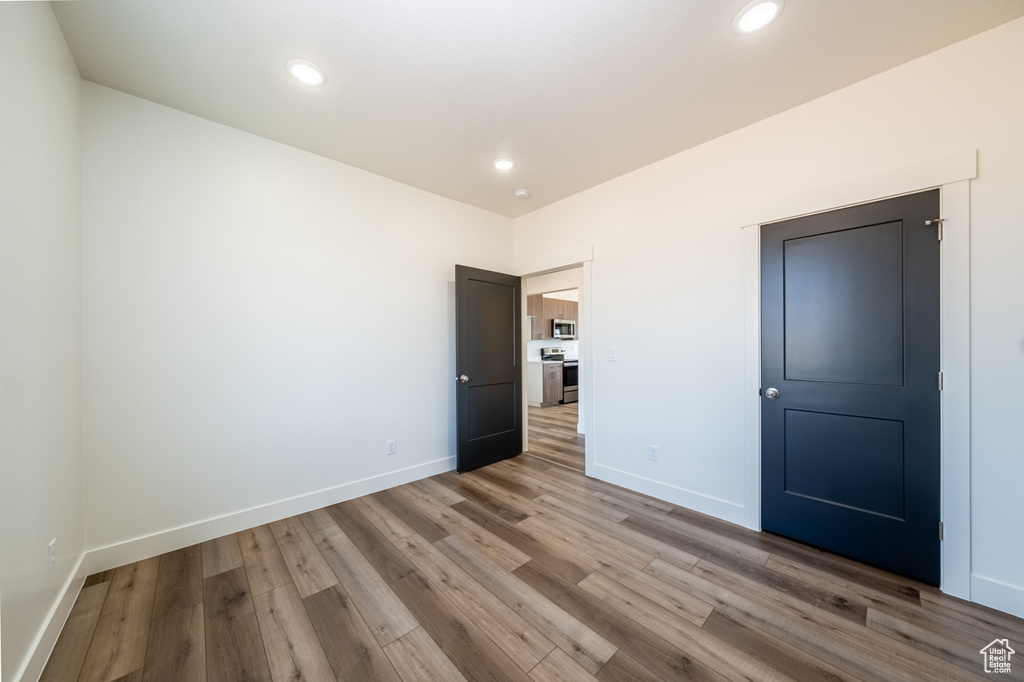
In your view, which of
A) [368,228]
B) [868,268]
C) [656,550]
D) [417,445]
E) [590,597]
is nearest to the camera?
[590,597]

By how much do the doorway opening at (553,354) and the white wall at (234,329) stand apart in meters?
2.64

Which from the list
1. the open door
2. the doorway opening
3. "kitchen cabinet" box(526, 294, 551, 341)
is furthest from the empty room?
"kitchen cabinet" box(526, 294, 551, 341)

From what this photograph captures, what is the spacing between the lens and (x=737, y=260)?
8.09ft

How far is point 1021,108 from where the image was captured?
5.32ft

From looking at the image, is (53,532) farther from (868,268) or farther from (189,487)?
(868,268)

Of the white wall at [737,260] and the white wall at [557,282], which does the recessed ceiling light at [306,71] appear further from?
the white wall at [557,282]

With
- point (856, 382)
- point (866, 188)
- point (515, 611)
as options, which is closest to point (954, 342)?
point (856, 382)

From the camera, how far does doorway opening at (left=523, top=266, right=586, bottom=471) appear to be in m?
5.73

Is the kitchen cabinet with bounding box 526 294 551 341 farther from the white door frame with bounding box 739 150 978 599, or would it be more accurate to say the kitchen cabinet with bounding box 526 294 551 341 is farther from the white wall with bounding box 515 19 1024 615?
the white door frame with bounding box 739 150 978 599

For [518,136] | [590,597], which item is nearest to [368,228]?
[518,136]

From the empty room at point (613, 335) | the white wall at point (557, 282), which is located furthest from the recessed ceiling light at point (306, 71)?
the white wall at point (557, 282)

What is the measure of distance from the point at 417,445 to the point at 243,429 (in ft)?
4.53

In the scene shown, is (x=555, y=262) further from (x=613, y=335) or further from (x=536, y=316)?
(x=536, y=316)

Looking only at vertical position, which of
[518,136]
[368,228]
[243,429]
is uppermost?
[518,136]
